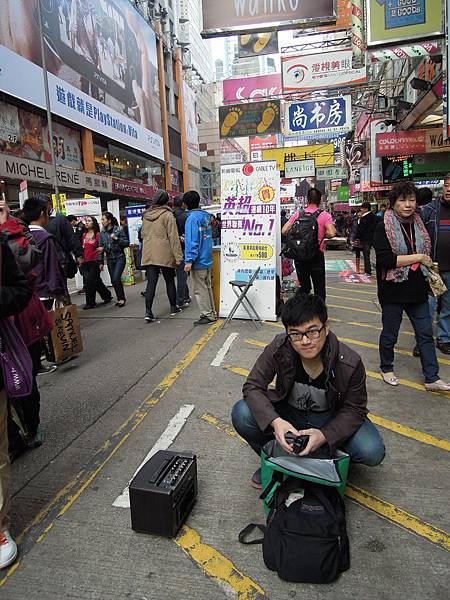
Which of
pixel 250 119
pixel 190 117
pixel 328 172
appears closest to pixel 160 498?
pixel 250 119

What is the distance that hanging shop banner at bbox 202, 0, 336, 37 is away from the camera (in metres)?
6.84

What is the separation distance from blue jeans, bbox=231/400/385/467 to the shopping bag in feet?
8.91

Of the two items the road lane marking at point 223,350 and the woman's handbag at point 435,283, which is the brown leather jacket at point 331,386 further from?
the road lane marking at point 223,350

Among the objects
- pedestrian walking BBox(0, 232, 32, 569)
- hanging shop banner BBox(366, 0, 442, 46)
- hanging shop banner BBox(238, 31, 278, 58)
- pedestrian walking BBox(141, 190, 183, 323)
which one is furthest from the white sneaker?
hanging shop banner BBox(238, 31, 278, 58)

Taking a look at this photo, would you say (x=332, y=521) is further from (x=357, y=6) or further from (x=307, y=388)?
(x=357, y=6)

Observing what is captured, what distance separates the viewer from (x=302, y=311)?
224 centimetres

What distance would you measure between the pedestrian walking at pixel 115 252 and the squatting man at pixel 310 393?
6313 mm

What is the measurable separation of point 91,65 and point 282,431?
22.9 m

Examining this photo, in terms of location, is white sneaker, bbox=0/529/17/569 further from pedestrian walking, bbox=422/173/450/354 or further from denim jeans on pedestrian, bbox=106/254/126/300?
denim jeans on pedestrian, bbox=106/254/126/300

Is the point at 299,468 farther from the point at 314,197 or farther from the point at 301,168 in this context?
the point at 301,168

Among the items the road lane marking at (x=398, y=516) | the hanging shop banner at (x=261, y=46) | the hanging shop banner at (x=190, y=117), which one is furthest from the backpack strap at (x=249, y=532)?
the hanging shop banner at (x=190, y=117)

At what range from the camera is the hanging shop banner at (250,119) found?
641 inches

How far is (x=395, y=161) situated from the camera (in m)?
14.0

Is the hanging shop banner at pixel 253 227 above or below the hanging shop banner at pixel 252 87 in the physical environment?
below
